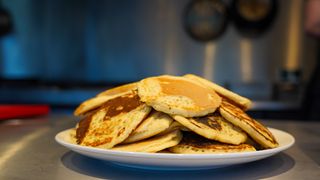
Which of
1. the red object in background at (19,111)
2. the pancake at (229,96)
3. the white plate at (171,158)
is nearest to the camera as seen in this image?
the white plate at (171,158)

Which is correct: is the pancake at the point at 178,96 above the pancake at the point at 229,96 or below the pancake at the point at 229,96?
above

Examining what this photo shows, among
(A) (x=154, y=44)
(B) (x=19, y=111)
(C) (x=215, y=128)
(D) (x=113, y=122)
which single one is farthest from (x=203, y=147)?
(A) (x=154, y=44)

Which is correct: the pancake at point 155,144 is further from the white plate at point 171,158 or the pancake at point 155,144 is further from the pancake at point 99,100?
the pancake at point 99,100

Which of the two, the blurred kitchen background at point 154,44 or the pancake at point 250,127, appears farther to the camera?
the blurred kitchen background at point 154,44

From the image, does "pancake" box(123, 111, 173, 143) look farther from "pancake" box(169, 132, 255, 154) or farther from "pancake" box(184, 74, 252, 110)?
"pancake" box(184, 74, 252, 110)

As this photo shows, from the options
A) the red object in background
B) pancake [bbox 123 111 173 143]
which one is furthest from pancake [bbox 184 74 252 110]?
the red object in background

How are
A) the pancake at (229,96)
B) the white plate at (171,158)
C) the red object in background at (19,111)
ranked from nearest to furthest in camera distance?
1. the white plate at (171,158)
2. the pancake at (229,96)
3. the red object in background at (19,111)

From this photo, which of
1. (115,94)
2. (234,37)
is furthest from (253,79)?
(115,94)

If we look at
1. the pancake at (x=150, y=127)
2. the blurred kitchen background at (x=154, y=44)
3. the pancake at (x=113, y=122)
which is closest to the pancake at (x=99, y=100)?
the pancake at (x=113, y=122)
